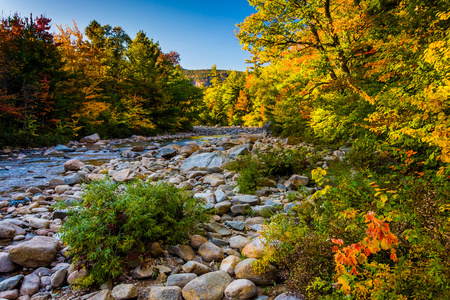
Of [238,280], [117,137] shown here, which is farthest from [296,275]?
[117,137]

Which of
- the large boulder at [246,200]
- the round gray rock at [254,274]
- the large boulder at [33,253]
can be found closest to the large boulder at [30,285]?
the large boulder at [33,253]

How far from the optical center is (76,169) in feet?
25.2

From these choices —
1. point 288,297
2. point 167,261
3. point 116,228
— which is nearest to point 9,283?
point 116,228

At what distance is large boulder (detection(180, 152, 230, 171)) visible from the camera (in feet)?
25.8

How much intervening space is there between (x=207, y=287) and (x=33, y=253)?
208 centimetres

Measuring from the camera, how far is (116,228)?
2.68m

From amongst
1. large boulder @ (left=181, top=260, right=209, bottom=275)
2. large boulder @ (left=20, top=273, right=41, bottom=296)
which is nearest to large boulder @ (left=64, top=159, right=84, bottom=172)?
large boulder @ (left=20, top=273, right=41, bottom=296)

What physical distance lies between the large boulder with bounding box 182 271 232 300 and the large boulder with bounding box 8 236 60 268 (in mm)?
1755

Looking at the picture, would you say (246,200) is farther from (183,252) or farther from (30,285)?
(30,285)

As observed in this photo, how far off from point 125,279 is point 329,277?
2.07 metres

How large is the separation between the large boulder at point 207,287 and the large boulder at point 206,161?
17.2ft

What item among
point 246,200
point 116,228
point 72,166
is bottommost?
point 246,200

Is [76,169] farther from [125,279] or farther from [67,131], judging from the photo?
[67,131]

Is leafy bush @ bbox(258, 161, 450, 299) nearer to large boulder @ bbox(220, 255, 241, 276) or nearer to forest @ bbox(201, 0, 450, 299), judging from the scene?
forest @ bbox(201, 0, 450, 299)
